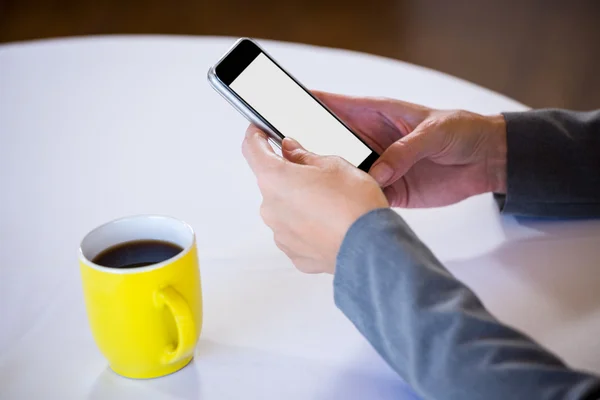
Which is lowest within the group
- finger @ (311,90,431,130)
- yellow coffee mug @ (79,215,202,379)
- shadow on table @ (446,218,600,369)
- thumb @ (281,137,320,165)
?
shadow on table @ (446,218,600,369)

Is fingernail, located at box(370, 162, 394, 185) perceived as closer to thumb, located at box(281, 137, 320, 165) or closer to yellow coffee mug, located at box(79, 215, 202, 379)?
thumb, located at box(281, 137, 320, 165)

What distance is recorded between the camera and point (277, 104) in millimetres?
673

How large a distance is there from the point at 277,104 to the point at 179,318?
0.78 feet

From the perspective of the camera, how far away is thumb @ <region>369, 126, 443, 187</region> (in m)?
0.68

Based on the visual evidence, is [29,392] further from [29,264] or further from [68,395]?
[29,264]

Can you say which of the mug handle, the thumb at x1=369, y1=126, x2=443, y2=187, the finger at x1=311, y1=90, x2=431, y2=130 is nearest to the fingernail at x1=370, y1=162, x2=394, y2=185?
the thumb at x1=369, y1=126, x2=443, y2=187

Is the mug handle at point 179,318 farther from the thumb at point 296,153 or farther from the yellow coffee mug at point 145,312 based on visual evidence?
the thumb at point 296,153

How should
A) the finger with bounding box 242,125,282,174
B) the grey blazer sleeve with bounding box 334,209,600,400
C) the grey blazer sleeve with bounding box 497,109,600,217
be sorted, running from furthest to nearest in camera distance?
the grey blazer sleeve with bounding box 497,109,600,217
the finger with bounding box 242,125,282,174
the grey blazer sleeve with bounding box 334,209,600,400

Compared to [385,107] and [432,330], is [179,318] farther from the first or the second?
[385,107]

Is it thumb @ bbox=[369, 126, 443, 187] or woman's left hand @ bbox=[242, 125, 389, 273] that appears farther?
thumb @ bbox=[369, 126, 443, 187]

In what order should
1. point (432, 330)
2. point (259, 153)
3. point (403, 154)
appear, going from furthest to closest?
1. point (403, 154)
2. point (259, 153)
3. point (432, 330)

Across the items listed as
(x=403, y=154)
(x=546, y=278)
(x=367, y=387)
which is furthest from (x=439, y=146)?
(x=367, y=387)

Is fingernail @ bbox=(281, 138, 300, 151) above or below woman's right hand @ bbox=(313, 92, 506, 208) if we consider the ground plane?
above

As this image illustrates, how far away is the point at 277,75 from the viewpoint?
68cm
